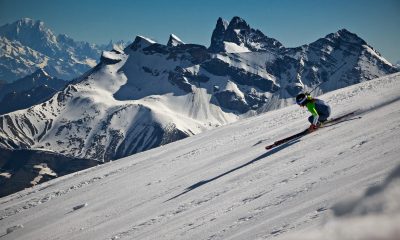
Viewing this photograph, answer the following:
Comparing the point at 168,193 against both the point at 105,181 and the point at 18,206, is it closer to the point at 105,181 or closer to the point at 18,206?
the point at 105,181

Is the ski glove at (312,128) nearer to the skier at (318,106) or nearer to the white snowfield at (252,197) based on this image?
the skier at (318,106)

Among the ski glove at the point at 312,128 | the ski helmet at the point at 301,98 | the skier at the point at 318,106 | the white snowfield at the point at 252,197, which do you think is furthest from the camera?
the ski helmet at the point at 301,98

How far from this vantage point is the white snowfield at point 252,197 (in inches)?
86.9

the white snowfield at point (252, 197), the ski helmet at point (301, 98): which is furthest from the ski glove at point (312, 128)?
the ski helmet at point (301, 98)

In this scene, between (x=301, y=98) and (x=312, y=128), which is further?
(x=301, y=98)

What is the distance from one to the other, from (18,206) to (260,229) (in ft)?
67.7

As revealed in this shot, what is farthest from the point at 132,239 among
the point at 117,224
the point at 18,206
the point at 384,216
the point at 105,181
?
the point at 18,206

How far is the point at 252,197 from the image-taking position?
10.2 meters

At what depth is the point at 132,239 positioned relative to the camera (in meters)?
10.7

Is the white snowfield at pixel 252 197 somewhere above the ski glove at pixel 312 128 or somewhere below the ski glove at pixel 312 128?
below

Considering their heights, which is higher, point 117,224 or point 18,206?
point 18,206

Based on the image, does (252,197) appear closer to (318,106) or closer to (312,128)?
(312,128)

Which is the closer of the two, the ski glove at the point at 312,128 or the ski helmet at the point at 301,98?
the ski glove at the point at 312,128

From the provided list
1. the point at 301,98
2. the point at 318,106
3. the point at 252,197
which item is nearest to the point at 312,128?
the point at 318,106
